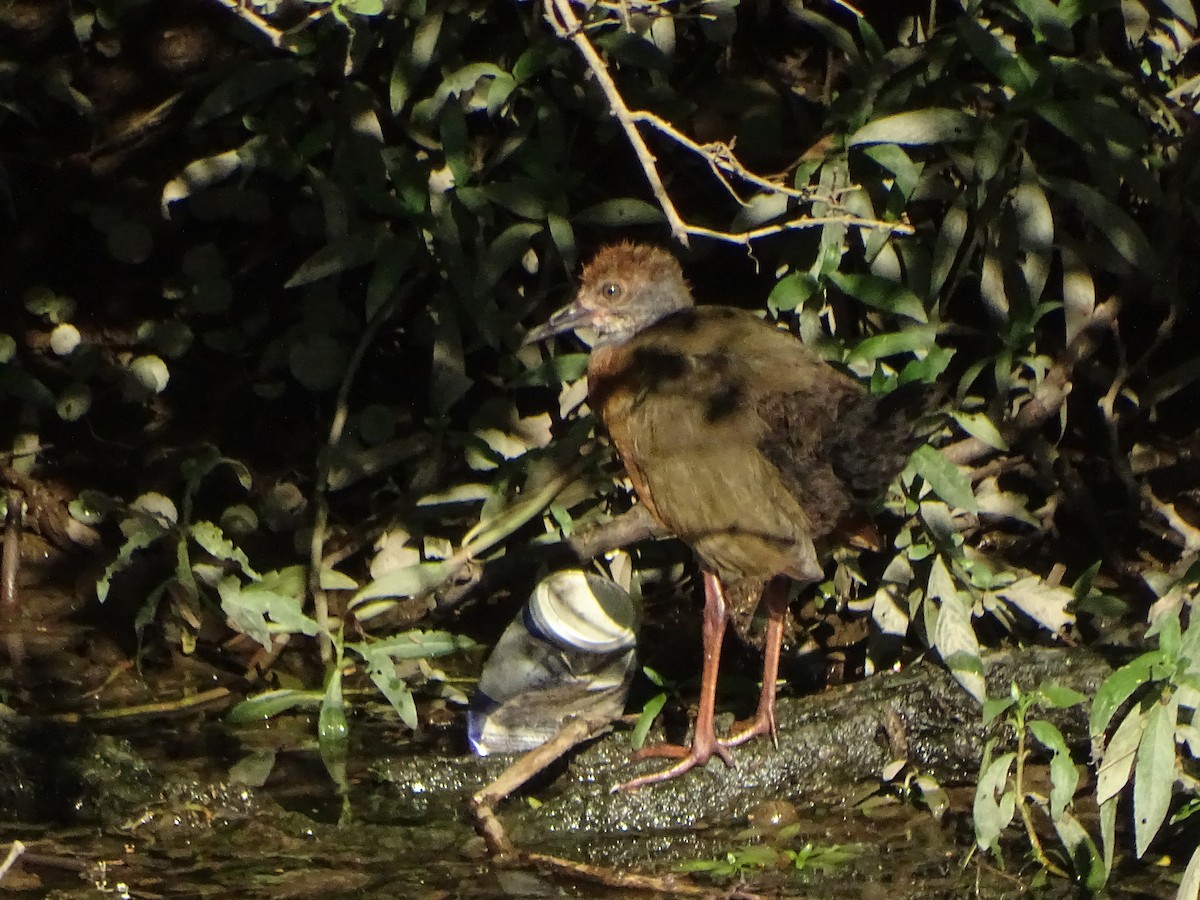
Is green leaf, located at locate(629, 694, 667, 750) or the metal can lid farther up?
the metal can lid

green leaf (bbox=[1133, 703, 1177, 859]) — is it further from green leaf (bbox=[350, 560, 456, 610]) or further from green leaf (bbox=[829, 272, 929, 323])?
green leaf (bbox=[350, 560, 456, 610])

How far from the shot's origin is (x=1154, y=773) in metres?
3.26

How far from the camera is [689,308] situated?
188 inches

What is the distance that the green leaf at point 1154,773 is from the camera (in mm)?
3236

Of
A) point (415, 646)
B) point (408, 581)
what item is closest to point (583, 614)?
point (415, 646)

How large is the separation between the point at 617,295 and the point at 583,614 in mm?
1106

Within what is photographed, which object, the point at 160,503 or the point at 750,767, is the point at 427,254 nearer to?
the point at 160,503

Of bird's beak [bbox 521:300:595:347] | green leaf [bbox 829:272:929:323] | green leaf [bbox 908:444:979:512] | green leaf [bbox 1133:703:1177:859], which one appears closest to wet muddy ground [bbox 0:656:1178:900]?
green leaf [bbox 1133:703:1177:859]

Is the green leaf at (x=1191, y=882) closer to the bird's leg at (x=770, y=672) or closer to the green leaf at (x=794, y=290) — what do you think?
the bird's leg at (x=770, y=672)

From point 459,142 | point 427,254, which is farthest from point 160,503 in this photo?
point 459,142

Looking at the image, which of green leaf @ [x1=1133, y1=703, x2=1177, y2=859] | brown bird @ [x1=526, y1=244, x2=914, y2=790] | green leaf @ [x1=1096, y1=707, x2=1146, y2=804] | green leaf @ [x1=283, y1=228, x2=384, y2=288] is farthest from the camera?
green leaf @ [x1=283, y1=228, x2=384, y2=288]

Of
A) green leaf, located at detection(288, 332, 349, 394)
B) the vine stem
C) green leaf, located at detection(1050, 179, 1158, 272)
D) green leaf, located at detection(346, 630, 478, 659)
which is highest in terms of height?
green leaf, located at detection(1050, 179, 1158, 272)

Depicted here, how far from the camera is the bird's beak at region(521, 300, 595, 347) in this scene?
4652 millimetres

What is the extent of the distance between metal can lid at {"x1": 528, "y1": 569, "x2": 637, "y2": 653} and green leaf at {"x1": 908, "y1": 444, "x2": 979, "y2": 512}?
0.82 m
